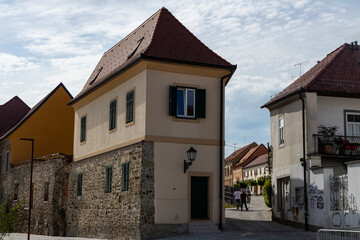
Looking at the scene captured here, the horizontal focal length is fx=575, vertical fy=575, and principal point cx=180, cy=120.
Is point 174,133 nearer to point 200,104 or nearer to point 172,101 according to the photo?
point 172,101

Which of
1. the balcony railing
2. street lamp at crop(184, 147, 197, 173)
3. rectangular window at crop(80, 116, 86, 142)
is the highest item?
rectangular window at crop(80, 116, 86, 142)

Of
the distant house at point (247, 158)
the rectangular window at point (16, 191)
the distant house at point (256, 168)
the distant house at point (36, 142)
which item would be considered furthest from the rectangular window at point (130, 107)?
the distant house at point (247, 158)

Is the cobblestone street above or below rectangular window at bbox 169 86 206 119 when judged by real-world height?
below

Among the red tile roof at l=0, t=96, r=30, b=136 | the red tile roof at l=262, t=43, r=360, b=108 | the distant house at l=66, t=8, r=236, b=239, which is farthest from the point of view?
the red tile roof at l=0, t=96, r=30, b=136

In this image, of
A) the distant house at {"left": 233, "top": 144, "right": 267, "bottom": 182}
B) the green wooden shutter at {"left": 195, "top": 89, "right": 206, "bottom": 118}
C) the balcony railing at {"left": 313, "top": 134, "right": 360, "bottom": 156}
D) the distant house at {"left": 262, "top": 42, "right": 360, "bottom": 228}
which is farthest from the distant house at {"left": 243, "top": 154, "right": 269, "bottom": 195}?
the green wooden shutter at {"left": 195, "top": 89, "right": 206, "bottom": 118}

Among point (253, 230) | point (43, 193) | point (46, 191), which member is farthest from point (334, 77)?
point (43, 193)

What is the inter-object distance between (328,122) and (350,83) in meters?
2.27

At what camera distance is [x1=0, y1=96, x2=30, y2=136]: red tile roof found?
4516 cm

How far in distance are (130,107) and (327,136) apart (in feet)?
29.1

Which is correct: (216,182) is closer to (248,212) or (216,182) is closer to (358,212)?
(358,212)

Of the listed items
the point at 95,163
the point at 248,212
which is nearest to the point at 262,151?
the point at 248,212

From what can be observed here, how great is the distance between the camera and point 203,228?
73.7ft

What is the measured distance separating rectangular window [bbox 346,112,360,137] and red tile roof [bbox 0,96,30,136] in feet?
90.6

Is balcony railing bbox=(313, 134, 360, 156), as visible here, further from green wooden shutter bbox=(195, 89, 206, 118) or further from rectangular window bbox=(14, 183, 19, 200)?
rectangular window bbox=(14, 183, 19, 200)
